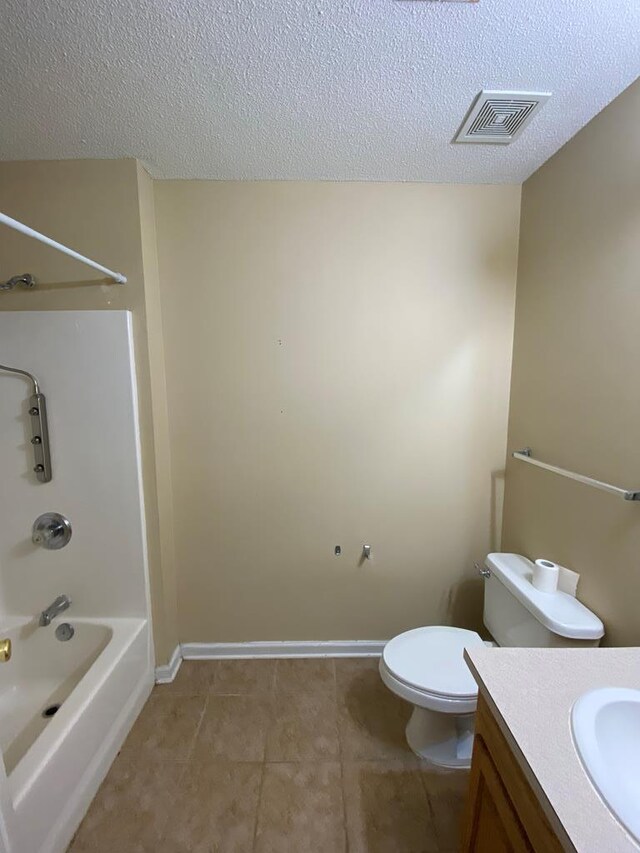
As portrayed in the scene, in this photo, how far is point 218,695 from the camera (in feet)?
5.58

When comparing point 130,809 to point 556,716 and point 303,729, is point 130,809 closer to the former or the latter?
point 303,729

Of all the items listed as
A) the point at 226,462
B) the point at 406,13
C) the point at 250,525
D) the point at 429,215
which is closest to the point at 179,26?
the point at 406,13

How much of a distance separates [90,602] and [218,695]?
29.5 inches

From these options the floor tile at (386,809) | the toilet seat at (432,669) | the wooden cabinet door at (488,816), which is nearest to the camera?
the wooden cabinet door at (488,816)

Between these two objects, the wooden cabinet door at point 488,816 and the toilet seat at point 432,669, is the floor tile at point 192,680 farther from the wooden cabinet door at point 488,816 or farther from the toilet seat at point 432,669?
the wooden cabinet door at point 488,816

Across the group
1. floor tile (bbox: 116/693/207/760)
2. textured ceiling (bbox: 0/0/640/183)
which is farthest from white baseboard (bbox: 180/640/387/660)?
textured ceiling (bbox: 0/0/640/183)

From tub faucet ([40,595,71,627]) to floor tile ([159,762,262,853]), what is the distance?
87 centimetres

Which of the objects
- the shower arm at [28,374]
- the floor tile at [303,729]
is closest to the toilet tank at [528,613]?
the floor tile at [303,729]

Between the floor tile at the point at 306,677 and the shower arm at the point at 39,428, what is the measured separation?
147 centimetres

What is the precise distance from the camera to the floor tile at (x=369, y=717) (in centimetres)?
145

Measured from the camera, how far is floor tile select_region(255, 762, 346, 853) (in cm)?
115

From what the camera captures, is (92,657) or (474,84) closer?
(474,84)

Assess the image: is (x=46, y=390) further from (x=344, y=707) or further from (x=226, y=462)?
(x=344, y=707)

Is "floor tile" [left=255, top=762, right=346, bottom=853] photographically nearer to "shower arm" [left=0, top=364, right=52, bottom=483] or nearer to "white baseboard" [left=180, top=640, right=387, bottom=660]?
"white baseboard" [left=180, top=640, right=387, bottom=660]
